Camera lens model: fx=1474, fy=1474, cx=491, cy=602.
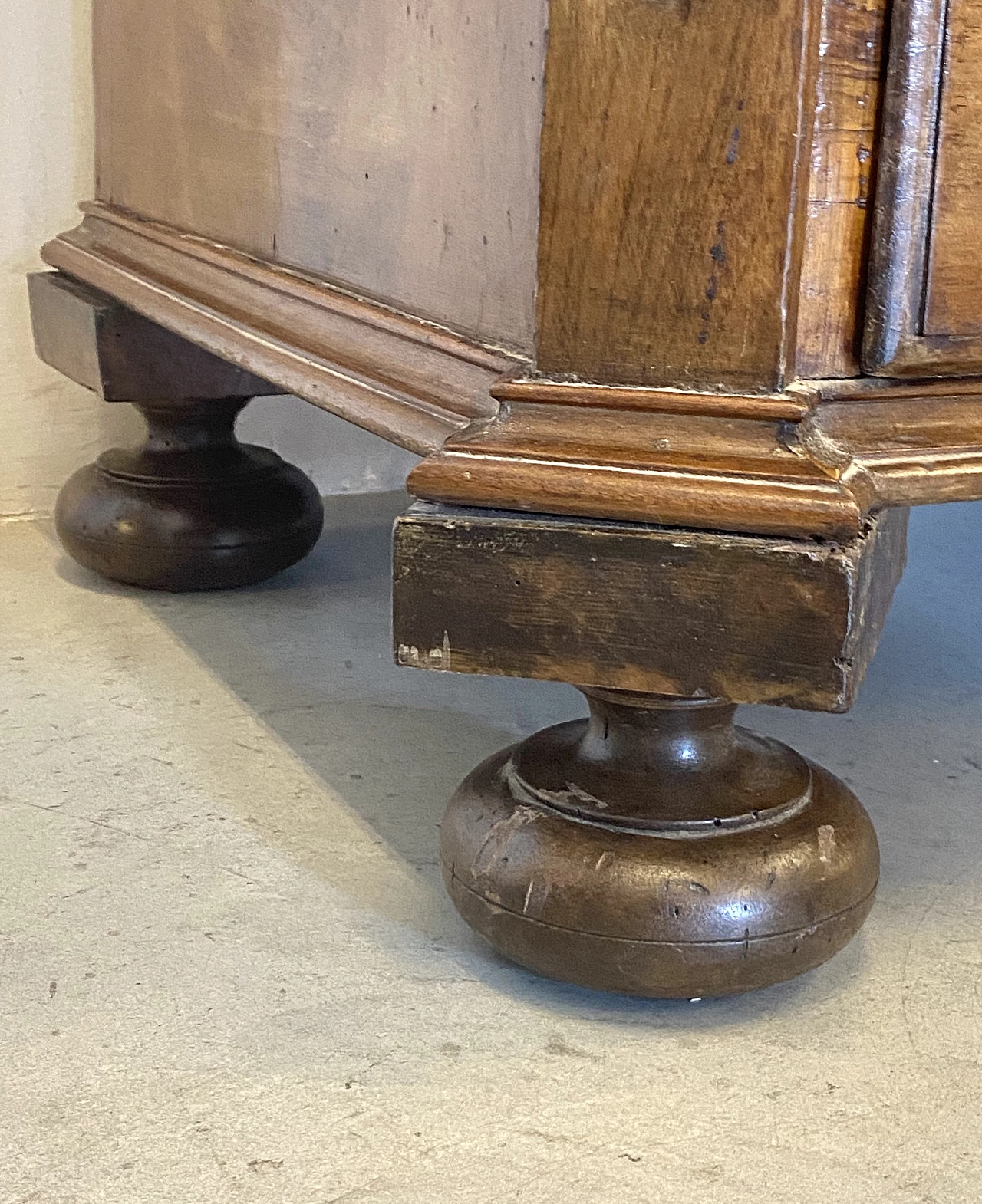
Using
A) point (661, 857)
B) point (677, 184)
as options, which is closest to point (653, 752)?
point (661, 857)

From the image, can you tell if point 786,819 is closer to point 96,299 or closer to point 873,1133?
point 873,1133

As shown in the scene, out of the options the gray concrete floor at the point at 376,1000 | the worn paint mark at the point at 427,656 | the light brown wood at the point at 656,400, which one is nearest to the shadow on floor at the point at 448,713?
the gray concrete floor at the point at 376,1000

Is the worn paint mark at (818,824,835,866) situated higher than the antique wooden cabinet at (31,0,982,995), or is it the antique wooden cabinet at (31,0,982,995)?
the antique wooden cabinet at (31,0,982,995)

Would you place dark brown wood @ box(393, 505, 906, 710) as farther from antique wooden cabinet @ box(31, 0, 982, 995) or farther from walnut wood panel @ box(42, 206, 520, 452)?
walnut wood panel @ box(42, 206, 520, 452)

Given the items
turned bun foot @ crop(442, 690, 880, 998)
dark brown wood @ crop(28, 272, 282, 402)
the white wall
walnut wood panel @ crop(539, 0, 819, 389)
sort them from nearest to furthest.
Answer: walnut wood panel @ crop(539, 0, 819, 389), turned bun foot @ crop(442, 690, 880, 998), dark brown wood @ crop(28, 272, 282, 402), the white wall

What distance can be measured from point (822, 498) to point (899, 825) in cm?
44

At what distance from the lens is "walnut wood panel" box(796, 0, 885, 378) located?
66 cm

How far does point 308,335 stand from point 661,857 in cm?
45

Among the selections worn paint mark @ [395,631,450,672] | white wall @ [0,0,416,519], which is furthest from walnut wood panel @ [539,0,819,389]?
white wall @ [0,0,416,519]

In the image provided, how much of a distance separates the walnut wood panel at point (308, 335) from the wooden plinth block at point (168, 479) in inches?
3.3

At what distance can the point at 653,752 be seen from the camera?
2.72ft

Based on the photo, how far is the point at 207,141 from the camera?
48.4 inches

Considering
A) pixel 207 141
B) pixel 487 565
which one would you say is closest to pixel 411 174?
pixel 487 565

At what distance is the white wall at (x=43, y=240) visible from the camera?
1682mm
